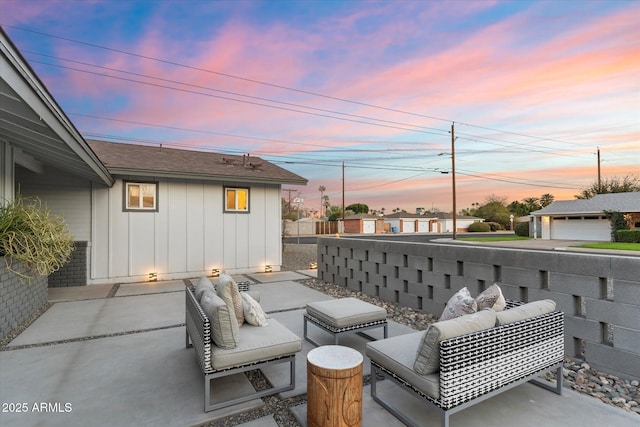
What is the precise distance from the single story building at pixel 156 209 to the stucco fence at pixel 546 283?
485 cm

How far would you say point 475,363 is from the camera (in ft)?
7.16

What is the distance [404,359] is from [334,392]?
2.17 feet

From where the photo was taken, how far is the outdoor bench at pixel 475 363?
6.82 feet

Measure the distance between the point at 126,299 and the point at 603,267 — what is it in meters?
7.95

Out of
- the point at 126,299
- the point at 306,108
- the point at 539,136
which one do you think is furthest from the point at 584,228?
the point at 126,299

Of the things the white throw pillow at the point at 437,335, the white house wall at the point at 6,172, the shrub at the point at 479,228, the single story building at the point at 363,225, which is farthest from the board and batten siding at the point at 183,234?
the shrub at the point at 479,228

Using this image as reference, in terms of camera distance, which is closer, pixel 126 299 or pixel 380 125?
pixel 126 299

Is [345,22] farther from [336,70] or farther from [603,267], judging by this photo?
[603,267]

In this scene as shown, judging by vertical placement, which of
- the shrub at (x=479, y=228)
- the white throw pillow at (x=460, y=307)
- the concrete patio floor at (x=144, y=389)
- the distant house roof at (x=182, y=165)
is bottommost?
the concrete patio floor at (x=144, y=389)

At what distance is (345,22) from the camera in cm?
1020

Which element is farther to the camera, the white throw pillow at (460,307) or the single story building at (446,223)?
the single story building at (446,223)

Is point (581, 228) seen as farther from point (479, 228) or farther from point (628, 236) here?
point (479, 228)

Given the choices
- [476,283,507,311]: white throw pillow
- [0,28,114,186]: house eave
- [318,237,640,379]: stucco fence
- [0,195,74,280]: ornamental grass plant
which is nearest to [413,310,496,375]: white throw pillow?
[476,283,507,311]: white throw pillow

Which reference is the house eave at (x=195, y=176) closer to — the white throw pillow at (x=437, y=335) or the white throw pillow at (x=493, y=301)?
the white throw pillow at (x=493, y=301)
